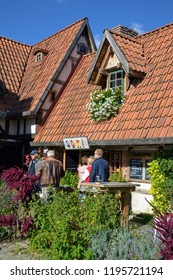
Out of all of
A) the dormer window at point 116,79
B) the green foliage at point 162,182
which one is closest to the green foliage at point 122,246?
the green foliage at point 162,182

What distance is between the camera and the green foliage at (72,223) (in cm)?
471

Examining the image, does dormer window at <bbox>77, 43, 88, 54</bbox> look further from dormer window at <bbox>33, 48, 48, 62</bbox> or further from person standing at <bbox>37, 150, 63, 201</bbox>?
person standing at <bbox>37, 150, 63, 201</bbox>

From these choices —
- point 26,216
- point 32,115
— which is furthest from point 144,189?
point 32,115

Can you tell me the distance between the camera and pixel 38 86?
14.5 m

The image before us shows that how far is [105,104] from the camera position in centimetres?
1036

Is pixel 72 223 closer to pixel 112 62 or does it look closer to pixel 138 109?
pixel 138 109

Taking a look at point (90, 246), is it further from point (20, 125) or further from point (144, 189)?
point (20, 125)

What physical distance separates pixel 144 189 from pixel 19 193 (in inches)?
162

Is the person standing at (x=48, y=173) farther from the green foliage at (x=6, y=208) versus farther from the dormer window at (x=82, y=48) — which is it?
the dormer window at (x=82, y=48)

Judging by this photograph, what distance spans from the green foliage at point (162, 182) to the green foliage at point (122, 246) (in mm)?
2727

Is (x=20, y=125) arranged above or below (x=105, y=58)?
below

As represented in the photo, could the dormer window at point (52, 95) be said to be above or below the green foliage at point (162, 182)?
above

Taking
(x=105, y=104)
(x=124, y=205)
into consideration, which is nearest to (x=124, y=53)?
(x=105, y=104)

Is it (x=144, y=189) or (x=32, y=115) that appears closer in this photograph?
(x=144, y=189)
